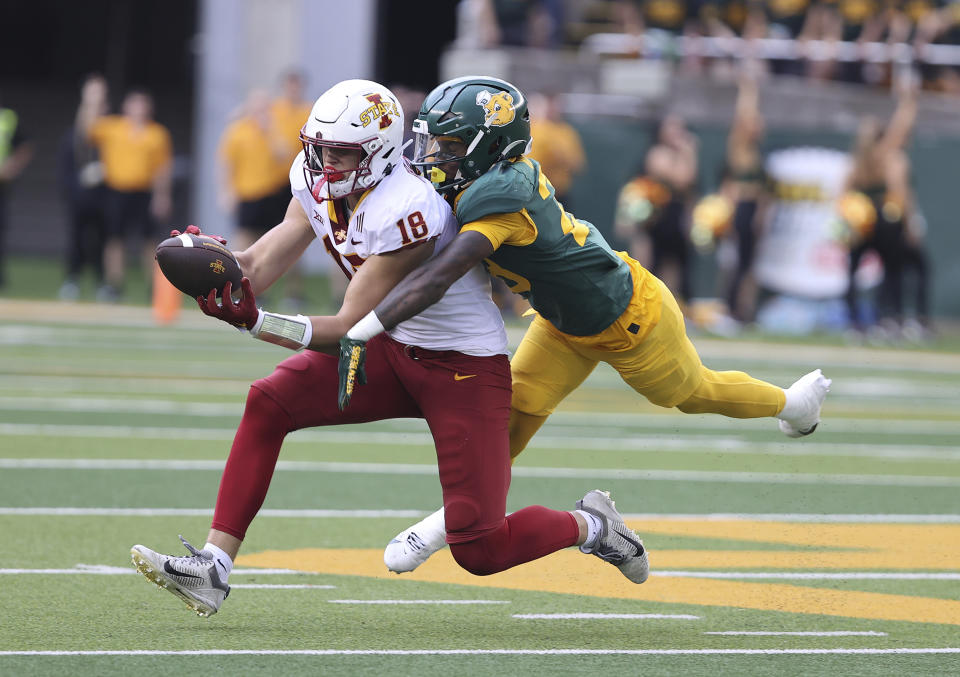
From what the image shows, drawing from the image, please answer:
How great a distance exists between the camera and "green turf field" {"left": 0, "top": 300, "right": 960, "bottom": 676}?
15.7ft

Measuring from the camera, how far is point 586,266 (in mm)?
5207

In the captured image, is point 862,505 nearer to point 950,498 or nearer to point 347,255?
point 950,498

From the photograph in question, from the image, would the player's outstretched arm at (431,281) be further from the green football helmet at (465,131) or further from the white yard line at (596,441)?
the white yard line at (596,441)

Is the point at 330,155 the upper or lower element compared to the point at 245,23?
upper

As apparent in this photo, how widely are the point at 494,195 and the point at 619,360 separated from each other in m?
0.89

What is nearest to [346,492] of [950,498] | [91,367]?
[950,498]

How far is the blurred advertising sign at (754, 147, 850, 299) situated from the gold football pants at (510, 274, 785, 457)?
1154 centimetres

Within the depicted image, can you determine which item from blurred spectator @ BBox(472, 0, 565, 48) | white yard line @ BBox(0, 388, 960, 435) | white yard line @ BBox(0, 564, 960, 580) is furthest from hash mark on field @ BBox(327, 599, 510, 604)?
blurred spectator @ BBox(472, 0, 565, 48)

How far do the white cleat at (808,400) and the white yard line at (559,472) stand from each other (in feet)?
7.25

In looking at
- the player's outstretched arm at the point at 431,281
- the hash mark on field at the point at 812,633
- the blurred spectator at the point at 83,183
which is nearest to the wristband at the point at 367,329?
the player's outstretched arm at the point at 431,281

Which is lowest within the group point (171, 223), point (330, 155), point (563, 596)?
point (171, 223)

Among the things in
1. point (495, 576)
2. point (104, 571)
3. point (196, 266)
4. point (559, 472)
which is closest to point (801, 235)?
point (559, 472)

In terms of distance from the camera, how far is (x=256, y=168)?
646 inches

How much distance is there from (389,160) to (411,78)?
1035 inches
